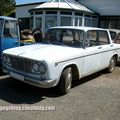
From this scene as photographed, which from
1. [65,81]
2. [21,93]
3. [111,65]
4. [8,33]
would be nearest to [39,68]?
[65,81]

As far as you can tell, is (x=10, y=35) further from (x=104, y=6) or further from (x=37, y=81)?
(x=104, y=6)

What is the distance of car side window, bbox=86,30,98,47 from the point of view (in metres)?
6.72

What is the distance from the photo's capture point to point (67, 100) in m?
5.53

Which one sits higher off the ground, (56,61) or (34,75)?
(56,61)

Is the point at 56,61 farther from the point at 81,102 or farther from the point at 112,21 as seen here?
the point at 112,21

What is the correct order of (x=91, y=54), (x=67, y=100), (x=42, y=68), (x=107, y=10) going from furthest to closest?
(x=107, y=10) < (x=91, y=54) < (x=67, y=100) < (x=42, y=68)

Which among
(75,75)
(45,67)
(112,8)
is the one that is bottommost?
(75,75)

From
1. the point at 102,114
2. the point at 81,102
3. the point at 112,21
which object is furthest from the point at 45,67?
the point at 112,21

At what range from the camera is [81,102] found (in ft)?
17.9

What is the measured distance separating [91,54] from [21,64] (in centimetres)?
214

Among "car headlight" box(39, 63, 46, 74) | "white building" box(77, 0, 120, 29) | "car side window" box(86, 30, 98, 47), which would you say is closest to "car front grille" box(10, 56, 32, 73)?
"car headlight" box(39, 63, 46, 74)

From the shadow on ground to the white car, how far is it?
1.27 ft

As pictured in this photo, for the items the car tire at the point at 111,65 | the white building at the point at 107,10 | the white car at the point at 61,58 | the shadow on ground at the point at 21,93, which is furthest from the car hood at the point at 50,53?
the white building at the point at 107,10

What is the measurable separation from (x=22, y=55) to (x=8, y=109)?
1422 millimetres
